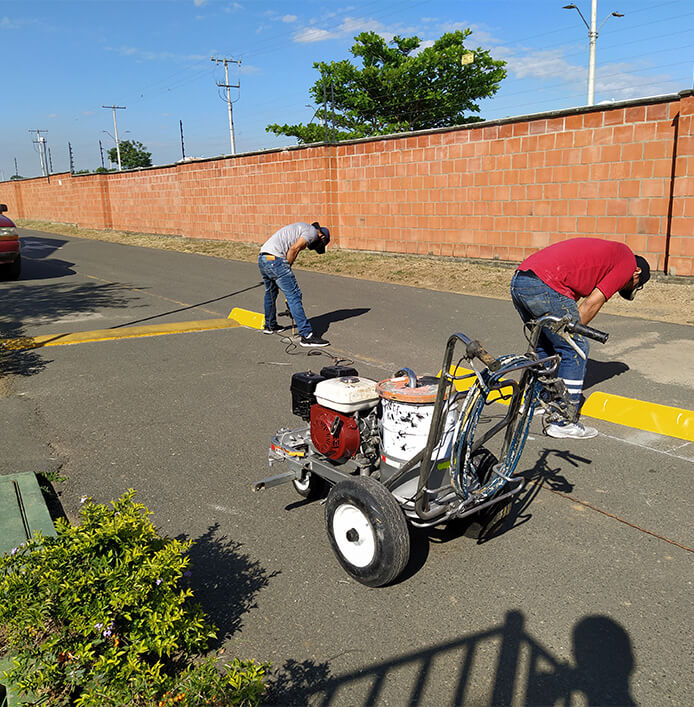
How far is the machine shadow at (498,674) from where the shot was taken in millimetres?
2557

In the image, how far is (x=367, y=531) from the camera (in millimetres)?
3246

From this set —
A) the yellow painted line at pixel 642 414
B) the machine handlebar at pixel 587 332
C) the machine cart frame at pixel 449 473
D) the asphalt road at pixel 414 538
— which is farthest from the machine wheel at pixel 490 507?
the yellow painted line at pixel 642 414

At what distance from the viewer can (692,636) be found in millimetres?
2863

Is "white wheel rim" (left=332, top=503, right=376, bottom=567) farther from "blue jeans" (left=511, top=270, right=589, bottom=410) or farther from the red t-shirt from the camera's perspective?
the red t-shirt

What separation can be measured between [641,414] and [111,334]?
6.92m

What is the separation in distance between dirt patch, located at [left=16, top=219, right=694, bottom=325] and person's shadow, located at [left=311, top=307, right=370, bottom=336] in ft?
9.09

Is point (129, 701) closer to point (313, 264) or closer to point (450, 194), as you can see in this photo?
point (450, 194)

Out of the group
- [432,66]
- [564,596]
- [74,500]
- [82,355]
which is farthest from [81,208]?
[564,596]

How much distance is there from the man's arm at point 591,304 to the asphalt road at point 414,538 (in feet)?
3.32

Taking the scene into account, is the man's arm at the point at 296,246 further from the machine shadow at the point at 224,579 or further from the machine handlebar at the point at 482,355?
the machine handlebar at the point at 482,355

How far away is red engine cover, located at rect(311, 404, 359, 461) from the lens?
3.65 meters

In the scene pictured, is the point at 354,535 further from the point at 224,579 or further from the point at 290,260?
the point at 290,260

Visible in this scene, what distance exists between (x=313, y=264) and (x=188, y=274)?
10.8 feet

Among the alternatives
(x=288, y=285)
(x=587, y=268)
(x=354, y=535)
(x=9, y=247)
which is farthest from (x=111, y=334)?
(x=9, y=247)
